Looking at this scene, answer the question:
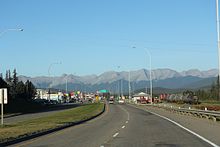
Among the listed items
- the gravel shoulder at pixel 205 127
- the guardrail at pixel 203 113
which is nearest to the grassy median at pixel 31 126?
the gravel shoulder at pixel 205 127

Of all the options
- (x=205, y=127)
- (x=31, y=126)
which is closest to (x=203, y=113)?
(x=205, y=127)

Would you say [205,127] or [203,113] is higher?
[203,113]

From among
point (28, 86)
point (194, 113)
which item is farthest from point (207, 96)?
point (194, 113)

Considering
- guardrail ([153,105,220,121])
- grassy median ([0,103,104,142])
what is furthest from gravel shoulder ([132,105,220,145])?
grassy median ([0,103,104,142])

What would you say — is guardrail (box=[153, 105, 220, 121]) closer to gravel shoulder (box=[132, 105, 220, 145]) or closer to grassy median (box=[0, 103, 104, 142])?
gravel shoulder (box=[132, 105, 220, 145])

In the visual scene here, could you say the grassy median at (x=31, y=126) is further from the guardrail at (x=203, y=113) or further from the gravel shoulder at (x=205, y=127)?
the guardrail at (x=203, y=113)

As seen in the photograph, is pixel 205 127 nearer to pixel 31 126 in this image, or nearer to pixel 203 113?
pixel 31 126

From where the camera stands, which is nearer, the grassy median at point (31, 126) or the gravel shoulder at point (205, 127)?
the gravel shoulder at point (205, 127)

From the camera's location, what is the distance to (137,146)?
1847 cm

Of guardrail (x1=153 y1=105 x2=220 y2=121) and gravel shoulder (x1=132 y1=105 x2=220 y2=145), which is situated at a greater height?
guardrail (x1=153 y1=105 x2=220 y2=121)

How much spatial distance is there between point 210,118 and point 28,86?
347ft

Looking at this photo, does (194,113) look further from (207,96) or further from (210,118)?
(207,96)

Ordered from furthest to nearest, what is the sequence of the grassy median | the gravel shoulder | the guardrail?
1. the guardrail
2. the grassy median
3. the gravel shoulder

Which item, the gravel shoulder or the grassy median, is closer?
the gravel shoulder
